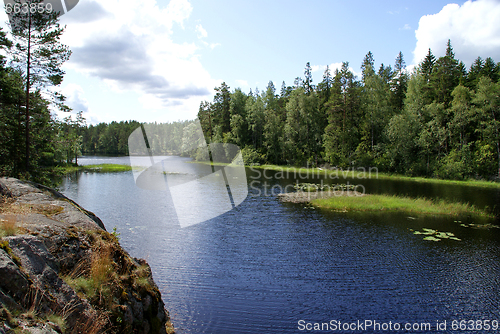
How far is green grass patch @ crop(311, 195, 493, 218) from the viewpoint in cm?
2547

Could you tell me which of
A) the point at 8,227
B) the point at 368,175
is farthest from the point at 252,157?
the point at 8,227

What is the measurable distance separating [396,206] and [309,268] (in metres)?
17.1

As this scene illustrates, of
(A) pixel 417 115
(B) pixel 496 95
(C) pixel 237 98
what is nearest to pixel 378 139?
(A) pixel 417 115

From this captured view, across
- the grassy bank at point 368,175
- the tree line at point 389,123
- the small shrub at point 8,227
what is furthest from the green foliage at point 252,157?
the small shrub at point 8,227

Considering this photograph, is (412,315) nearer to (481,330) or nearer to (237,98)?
(481,330)

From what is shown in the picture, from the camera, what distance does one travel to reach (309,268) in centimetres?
1374

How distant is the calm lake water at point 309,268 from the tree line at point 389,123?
3175cm

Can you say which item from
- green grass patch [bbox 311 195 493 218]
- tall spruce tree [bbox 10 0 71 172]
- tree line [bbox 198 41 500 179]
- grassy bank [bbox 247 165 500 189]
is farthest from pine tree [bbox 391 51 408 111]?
tall spruce tree [bbox 10 0 71 172]

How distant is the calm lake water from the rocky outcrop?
275cm

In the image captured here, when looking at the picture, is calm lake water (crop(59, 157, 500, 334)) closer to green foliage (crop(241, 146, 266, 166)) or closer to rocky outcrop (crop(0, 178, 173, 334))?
rocky outcrop (crop(0, 178, 173, 334))

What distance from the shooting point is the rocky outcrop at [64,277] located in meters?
4.53

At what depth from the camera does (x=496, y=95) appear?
43719 mm

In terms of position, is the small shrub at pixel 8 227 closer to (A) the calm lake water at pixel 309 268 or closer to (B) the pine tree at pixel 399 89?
(A) the calm lake water at pixel 309 268

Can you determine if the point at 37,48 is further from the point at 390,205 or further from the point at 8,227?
the point at 390,205
